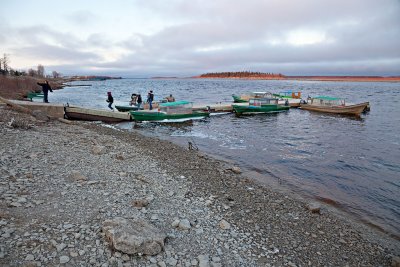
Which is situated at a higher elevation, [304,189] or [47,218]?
[47,218]

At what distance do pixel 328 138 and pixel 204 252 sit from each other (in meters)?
22.7

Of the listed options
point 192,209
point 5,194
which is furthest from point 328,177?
point 5,194

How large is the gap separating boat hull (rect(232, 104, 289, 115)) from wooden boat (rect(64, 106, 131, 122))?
16233mm

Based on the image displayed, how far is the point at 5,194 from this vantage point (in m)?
7.05

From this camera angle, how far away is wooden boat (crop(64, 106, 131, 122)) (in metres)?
26.5

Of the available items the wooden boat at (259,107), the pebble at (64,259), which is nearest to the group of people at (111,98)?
the wooden boat at (259,107)

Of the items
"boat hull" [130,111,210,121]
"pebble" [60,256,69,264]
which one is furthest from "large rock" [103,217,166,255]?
"boat hull" [130,111,210,121]

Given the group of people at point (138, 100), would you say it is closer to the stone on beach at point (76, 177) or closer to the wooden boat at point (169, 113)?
the wooden boat at point (169, 113)

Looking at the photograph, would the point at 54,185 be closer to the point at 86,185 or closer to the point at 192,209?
the point at 86,185

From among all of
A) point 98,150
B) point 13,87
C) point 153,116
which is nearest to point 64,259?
point 98,150

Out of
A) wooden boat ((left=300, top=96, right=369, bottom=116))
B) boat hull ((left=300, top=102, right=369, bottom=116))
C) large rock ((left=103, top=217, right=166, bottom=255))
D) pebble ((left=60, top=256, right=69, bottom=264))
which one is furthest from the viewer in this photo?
wooden boat ((left=300, top=96, right=369, bottom=116))

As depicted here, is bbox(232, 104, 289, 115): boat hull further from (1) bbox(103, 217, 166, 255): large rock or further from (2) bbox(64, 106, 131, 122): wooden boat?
(1) bbox(103, 217, 166, 255): large rock

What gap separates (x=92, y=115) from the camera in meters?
27.3

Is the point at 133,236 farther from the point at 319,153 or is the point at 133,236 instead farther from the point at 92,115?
the point at 92,115
